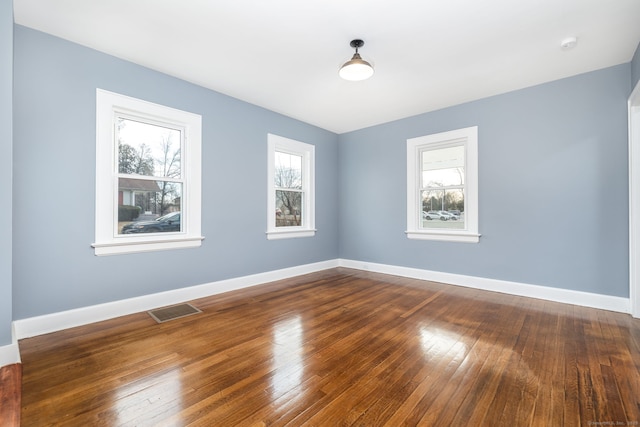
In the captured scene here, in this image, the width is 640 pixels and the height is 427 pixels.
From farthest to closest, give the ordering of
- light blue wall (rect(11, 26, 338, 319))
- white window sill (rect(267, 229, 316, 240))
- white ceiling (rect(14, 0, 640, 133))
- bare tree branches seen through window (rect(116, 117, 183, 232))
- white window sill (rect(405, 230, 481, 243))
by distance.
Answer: white window sill (rect(267, 229, 316, 240))
white window sill (rect(405, 230, 481, 243))
bare tree branches seen through window (rect(116, 117, 183, 232))
light blue wall (rect(11, 26, 338, 319))
white ceiling (rect(14, 0, 640, 133))

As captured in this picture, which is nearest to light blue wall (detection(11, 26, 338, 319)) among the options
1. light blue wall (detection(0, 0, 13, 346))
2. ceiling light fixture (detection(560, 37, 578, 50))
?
light blue wall (detection(0, 0, 13, 346))

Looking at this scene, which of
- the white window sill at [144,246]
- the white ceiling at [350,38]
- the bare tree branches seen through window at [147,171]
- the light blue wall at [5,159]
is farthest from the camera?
the bare tree branches seen through window at [147,171]

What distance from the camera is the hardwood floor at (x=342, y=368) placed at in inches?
60.8

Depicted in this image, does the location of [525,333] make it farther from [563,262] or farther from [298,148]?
[298,148]

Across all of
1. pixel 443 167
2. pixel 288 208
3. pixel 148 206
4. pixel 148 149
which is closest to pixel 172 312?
pixel 148 206

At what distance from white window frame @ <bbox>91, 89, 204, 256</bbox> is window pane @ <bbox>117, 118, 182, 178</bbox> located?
0.24ft

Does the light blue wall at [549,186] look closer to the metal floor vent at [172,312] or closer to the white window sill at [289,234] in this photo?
the white window sill at [289,234]

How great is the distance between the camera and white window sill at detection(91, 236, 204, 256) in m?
2.86

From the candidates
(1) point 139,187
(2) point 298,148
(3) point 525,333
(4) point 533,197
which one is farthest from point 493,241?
(1) point 139,187

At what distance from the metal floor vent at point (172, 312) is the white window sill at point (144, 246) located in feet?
2.25

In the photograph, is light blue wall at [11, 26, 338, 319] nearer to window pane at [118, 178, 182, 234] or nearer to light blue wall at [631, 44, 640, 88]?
window pane at [118, 178, 182, 234]

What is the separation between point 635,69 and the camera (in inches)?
112

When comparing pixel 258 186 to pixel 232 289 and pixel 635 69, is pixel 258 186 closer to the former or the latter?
pixel 232 289

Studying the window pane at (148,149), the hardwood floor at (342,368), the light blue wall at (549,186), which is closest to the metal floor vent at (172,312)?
the hardwood floor at (342,368)
